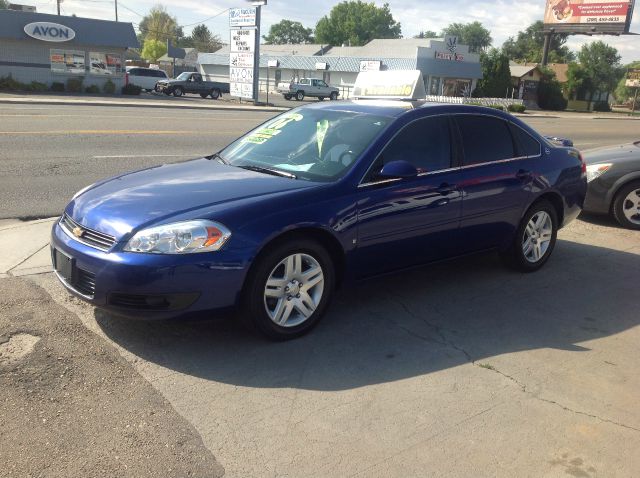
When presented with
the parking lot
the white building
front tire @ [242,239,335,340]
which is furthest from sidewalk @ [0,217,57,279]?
the white building

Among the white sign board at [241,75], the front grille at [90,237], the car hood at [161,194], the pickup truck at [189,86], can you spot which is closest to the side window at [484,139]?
the car hood at [161,194]

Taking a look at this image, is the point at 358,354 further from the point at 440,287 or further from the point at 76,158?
the point at 76,158

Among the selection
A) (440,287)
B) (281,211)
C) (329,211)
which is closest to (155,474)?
(281,211)

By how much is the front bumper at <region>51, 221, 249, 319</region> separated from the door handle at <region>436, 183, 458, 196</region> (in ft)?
6.21

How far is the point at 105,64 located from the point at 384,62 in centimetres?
2540

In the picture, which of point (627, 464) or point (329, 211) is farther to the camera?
point (329, 211)

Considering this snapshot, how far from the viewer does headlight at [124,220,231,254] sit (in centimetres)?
368

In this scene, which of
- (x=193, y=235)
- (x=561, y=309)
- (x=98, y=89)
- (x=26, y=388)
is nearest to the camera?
(x=26, y=388)

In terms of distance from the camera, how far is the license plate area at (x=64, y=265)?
3914 mm

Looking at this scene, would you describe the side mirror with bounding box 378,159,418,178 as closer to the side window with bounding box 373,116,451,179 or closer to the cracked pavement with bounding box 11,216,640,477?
the side window with bounding box 373,116,451,179

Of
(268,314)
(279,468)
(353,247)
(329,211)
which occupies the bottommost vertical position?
(279,468)

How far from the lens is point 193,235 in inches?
147

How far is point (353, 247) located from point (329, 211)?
355mm

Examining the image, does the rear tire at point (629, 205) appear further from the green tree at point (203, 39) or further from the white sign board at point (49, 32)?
the green tree at point (203, 39)
